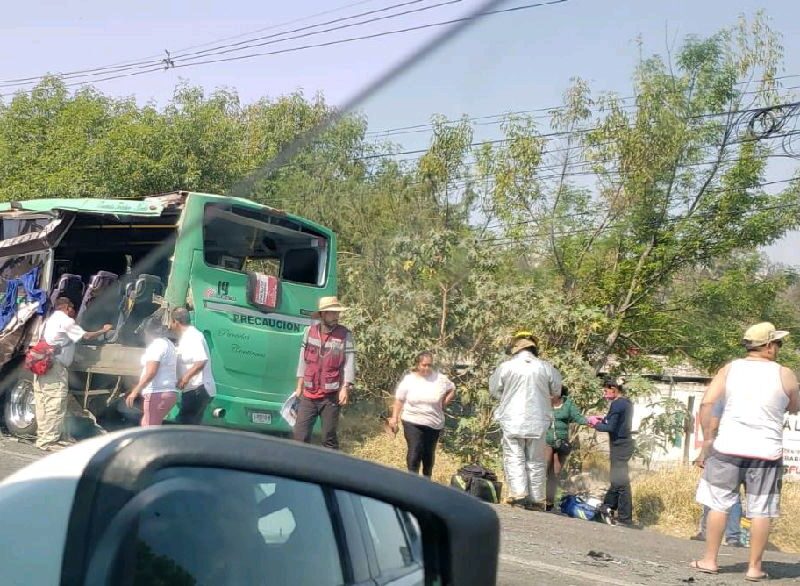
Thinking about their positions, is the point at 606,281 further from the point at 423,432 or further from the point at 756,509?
the point at 756,509

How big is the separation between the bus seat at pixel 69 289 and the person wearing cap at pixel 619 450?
590cm

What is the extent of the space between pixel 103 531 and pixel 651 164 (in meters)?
9.02

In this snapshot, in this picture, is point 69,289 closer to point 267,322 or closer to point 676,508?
point 267,322

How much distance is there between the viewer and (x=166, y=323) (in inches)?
398

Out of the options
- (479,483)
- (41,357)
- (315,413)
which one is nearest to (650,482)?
(479,483)

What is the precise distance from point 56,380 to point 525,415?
4877mm

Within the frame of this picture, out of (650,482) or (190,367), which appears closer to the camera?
(190,367)

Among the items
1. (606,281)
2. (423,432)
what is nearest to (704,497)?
(423,432)

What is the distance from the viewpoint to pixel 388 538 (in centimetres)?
218

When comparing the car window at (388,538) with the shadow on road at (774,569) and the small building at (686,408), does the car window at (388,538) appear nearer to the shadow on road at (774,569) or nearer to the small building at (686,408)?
the shadow on road at (774,569)

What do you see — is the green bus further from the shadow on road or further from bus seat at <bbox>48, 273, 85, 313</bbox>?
the shadow on road

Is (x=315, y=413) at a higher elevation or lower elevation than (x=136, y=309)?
lower

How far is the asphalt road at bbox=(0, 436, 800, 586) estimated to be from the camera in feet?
20.9

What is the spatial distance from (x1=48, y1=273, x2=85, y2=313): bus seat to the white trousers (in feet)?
17.0
